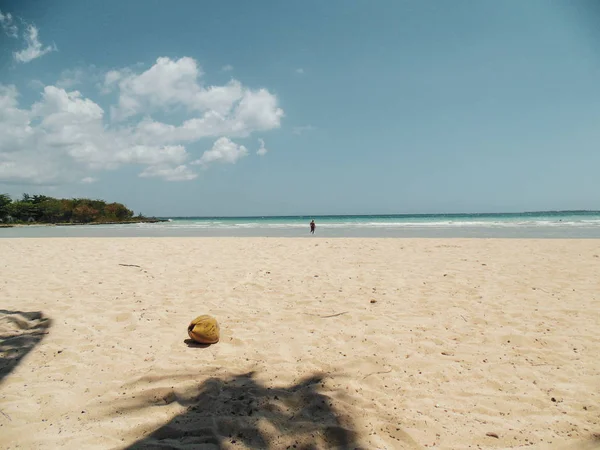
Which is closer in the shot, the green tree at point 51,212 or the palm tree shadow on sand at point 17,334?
the palm tree shadow on sand at point 17,334

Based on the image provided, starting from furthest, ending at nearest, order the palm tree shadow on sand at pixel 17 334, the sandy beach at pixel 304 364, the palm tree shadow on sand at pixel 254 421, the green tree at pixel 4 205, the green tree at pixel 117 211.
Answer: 1. the green tree at pixel 117 211
2. the green tree at pixel 4 205
3. the palm tree shadow on sand at pixel 17 334
4. the sandy beach at pixel 304 364
5. the palm tree shadow on sand at pixel 254 421

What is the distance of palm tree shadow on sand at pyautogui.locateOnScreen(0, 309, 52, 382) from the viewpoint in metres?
3.40

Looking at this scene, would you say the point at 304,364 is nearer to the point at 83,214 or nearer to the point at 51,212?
the point at 83,214

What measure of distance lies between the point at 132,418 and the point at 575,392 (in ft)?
11.8

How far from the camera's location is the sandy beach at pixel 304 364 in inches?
93.2

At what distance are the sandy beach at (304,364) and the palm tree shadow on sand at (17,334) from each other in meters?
0.02

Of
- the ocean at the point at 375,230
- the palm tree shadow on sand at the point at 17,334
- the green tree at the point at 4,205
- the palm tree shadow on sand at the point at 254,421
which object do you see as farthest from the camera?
the green tree at the point at 4,205

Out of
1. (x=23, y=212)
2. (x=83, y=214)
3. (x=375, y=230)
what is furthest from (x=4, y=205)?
(x=375, y=230)

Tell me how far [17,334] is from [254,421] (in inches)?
136

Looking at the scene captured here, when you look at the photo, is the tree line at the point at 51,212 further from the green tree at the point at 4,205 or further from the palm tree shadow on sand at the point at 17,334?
the palm tree shadow on sand at the point at 17,334

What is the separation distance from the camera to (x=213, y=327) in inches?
154

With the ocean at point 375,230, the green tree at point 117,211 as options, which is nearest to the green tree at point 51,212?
the green tree at point 117,211

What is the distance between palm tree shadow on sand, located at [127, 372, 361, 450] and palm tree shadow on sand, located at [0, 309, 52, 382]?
1.96 meters

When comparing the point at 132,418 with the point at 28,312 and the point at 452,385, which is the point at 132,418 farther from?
the point at 28,312
